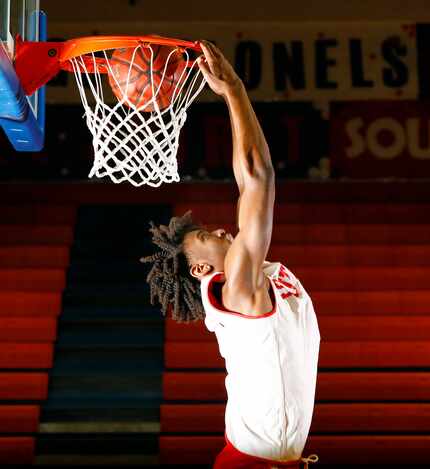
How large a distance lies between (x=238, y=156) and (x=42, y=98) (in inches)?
50.9

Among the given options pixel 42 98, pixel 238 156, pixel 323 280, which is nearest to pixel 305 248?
pixel 323 280

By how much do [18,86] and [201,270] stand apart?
808mm

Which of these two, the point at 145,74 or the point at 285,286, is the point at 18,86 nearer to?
the point at 145,74

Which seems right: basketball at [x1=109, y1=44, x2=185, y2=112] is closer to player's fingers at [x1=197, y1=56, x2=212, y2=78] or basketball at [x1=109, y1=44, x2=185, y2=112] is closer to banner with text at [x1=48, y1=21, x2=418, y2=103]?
player's fingers at [x1=197, y1=56, x2=212, y2=78]

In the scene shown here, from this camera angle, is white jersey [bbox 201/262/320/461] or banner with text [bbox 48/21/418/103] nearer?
white jersey [bbox 201/262/320/461]

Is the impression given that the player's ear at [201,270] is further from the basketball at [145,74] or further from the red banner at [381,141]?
the red banner at [381,141]

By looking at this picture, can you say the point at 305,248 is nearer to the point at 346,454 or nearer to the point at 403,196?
the point at 403,196

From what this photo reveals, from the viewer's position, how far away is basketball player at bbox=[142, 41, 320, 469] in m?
1.64

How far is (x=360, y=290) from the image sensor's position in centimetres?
452

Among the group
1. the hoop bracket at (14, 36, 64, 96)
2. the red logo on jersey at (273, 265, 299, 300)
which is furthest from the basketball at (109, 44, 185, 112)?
the red logo on jersey at (273, 265, 299, 300)

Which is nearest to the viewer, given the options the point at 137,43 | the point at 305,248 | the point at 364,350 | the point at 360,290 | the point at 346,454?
the point at 137,43

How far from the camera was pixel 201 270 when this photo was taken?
1831mm

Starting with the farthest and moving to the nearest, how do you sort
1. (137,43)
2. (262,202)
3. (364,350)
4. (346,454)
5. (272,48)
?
(272,48) < (364,350) < (346,454) < (137,43) < (262,202)

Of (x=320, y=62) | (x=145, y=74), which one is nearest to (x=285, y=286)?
(x=145, y=74)
